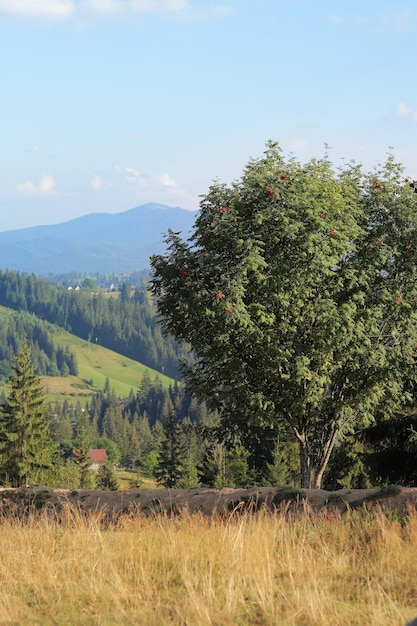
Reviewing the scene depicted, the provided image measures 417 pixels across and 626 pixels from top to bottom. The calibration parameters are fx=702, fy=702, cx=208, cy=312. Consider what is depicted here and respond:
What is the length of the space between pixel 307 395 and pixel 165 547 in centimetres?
1096

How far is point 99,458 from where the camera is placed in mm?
171750

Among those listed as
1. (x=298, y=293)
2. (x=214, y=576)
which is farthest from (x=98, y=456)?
(x=214, y=576)

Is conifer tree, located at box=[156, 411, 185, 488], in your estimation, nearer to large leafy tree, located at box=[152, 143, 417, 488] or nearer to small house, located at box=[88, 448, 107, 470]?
large leafy tree, located at box=[152, 143, 417, 488]

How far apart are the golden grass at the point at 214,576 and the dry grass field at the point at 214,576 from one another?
0.02 meters

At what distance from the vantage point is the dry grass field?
6672 mm

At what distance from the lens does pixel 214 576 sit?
7926mm

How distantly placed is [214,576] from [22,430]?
52.8 m

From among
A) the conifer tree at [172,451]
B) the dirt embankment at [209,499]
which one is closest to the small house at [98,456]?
the conifer tree at [172,451]

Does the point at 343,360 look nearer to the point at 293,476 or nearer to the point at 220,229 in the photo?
the point at 220,229

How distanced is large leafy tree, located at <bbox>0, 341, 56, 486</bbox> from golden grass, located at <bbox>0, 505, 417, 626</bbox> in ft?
162

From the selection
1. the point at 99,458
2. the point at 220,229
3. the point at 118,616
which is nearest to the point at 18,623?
the point at 118,616

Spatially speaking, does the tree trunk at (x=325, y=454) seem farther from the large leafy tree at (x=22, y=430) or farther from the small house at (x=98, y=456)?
the small house at (x=98, y=456)

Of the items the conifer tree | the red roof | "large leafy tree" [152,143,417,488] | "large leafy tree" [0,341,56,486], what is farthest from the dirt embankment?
the red roof

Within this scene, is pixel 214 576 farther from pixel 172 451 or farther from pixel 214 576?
pixel 172 451
